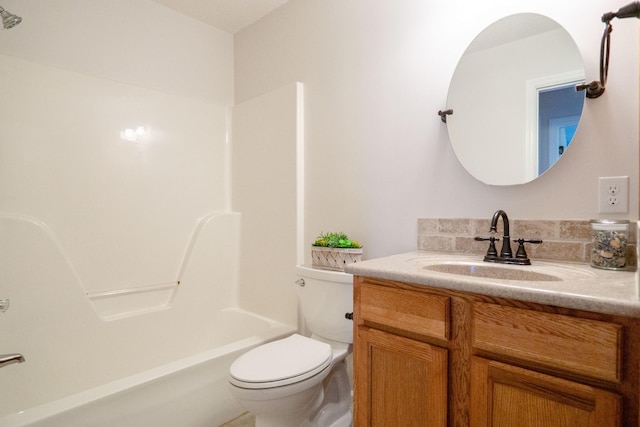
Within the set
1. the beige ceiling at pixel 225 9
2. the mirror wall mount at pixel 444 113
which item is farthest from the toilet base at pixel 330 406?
the beige ceiling at pixel 225 9

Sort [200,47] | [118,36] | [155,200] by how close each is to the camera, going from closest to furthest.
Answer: [118,36]
[155,200]
[200,47]

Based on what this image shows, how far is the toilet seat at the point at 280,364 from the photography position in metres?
1.24

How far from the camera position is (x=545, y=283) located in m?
0.84

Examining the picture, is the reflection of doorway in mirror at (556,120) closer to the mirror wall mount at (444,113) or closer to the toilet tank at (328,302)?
the mirror wall mount at (444,113)

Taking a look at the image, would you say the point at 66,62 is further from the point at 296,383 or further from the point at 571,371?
the point at 571,371

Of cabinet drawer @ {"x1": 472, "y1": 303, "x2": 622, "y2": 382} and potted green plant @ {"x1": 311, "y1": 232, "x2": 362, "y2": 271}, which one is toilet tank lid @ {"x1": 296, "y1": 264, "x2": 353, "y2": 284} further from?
cabinet drawer @ {"x1": 472, "y1": 303, "x2": 622, "y2": 382}

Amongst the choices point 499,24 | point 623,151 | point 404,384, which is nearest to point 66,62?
point 499,24

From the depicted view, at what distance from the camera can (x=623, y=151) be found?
3.57 ft

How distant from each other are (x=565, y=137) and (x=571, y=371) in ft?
2.75

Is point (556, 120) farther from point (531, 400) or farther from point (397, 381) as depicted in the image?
point (397, 381)

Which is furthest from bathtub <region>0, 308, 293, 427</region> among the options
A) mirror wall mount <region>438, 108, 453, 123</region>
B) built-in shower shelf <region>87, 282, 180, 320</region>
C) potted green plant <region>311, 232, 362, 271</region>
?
mirror wall mount <region>438, 108, 453, 123</region>

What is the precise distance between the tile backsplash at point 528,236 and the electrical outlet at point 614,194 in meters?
0.06

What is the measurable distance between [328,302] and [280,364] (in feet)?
1.20

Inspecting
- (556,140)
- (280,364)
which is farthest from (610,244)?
(280,364)
